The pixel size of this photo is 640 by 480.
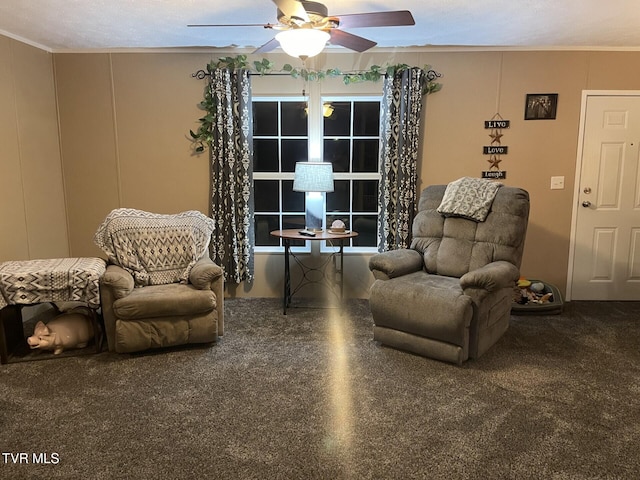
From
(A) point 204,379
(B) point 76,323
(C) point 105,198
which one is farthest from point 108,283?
(C) point 105,198

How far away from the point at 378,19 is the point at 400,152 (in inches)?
69.0

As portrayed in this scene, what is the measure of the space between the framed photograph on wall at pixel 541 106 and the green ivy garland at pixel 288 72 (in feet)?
2.69

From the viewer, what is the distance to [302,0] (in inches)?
88.8

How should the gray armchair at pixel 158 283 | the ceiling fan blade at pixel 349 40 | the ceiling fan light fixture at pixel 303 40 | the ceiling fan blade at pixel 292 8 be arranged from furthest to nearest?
1. the gray armchair at pixel 158 283
2. the ceiling fan blade at pixel 349 40
3. the ceiling fan light fixture at pixel 303 40
4. the ceiling fan blade at pixel 292 8

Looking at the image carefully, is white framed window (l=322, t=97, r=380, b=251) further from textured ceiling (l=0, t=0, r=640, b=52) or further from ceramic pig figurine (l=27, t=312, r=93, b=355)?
ceramic pig figurine (l=27, t=312, r=93, b=355)

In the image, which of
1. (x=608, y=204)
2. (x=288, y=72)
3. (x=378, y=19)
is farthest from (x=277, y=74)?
(x=608, y=204)

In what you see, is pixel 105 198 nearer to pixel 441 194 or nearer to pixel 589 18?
pixel 441 194

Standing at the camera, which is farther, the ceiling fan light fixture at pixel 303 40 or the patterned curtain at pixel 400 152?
the patterned curtain at pixel 400 152

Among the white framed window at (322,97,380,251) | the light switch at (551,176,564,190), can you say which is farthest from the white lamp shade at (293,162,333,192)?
the light switch at (551,176,564,190)

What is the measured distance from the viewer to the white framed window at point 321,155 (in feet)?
14.2

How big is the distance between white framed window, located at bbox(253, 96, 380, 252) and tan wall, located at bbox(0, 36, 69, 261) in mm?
1811

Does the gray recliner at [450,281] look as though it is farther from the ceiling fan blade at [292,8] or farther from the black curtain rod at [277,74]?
the ceiling fan blade at [292,8]

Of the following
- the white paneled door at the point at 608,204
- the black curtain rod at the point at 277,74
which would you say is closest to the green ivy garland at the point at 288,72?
the black curtain rod at the point at 277,74

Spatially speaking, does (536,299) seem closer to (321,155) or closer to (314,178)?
(314,178)
